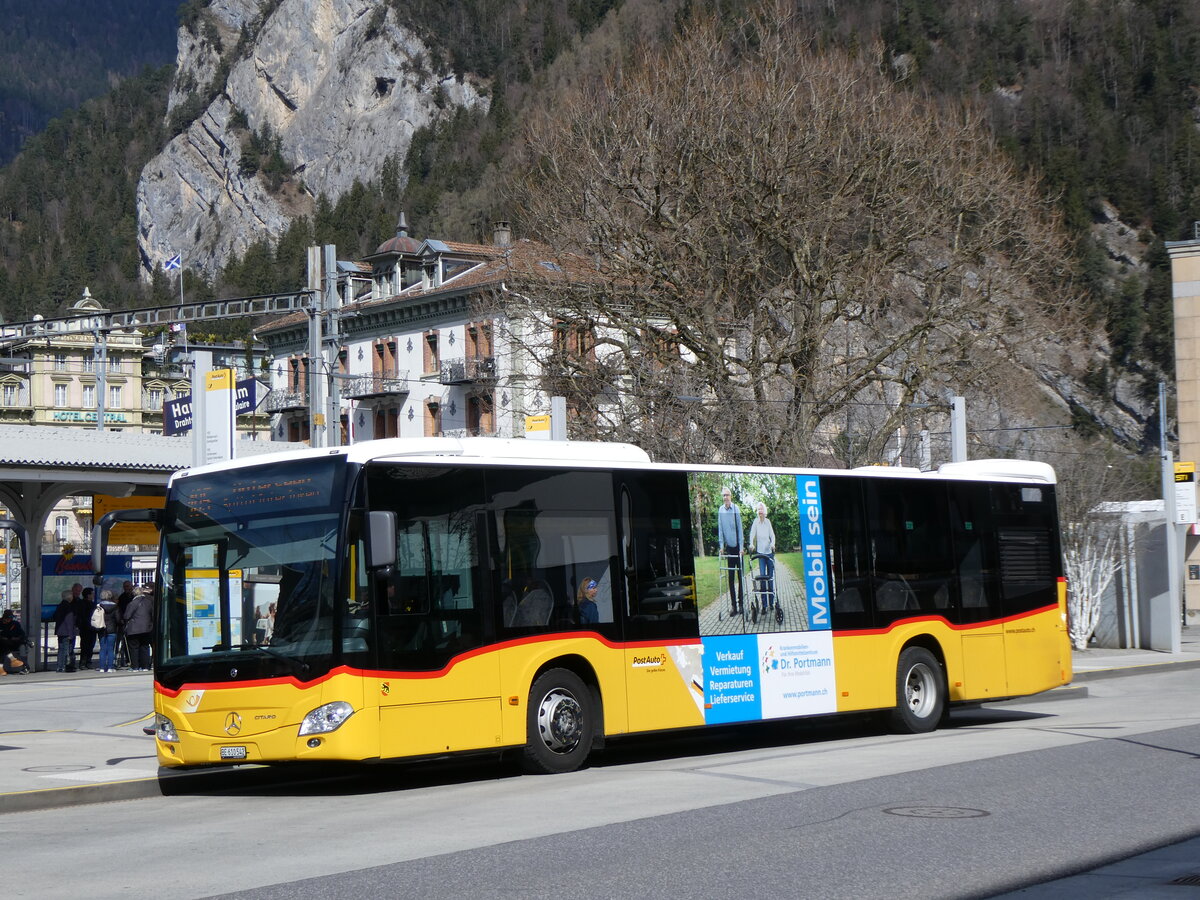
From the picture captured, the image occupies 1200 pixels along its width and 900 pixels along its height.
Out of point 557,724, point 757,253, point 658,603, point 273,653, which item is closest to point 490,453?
point 658,603

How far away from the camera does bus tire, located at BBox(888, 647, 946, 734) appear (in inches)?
668

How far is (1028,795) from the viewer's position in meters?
11.2

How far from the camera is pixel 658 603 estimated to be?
1465 cm

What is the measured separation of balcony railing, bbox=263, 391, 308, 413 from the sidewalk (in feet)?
170

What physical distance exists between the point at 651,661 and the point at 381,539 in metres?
3.45

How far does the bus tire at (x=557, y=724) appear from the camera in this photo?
1354cm

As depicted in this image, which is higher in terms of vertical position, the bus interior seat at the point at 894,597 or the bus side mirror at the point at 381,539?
the bus side mirror at the point at 381,539

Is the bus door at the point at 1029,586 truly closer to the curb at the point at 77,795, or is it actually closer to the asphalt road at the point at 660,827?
the asphalt road at the point at 660,827

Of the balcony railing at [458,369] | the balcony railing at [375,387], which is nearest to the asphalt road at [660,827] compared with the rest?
the balcony railing at [458,369]

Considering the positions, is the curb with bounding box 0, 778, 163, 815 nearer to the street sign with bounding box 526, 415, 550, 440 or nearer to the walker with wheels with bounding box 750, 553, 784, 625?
the walker with wheels with bounding box 750, 553, 784, 625

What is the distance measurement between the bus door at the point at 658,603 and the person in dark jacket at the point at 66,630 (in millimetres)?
18336

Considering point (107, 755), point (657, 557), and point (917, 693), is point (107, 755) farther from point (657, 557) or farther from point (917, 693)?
A: point (917, 693)

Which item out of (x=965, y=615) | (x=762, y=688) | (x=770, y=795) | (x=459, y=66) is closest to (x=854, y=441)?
(x=965, y=615)

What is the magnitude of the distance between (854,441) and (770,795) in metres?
27.6
